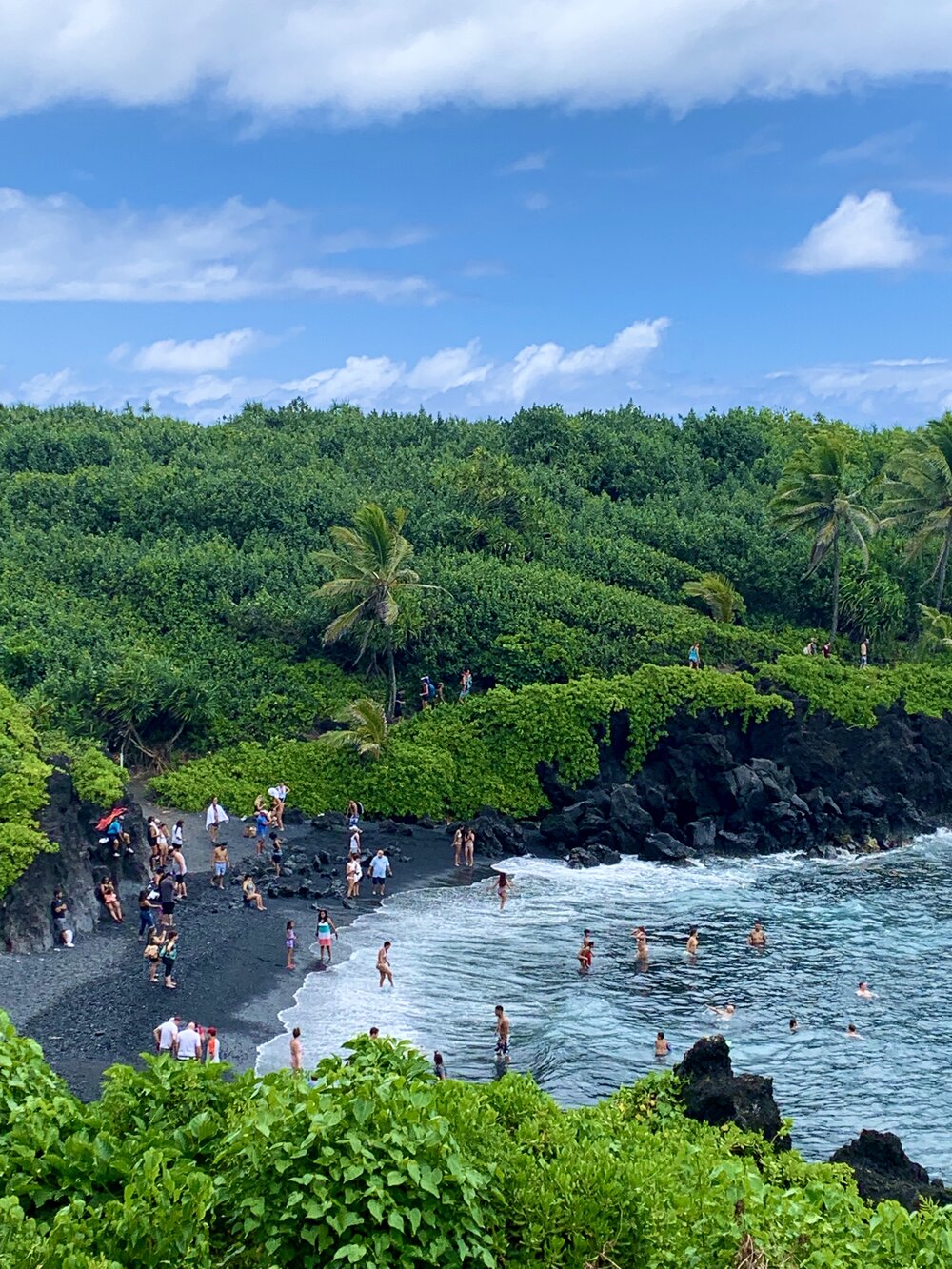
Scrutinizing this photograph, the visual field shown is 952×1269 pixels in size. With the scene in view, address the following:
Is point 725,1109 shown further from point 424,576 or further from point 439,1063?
point 424,576

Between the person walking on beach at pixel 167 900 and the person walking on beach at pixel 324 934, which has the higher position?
the person walking on beach at pixel 167 900

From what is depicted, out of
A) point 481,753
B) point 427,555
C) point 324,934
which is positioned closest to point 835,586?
point 427,555

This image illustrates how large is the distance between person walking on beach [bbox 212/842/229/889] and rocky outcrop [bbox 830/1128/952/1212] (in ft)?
59.5

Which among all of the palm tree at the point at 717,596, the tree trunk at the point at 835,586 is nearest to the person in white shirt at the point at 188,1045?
the palm tree at the point at 717,596

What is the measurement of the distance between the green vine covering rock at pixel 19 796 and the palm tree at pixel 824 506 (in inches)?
1124

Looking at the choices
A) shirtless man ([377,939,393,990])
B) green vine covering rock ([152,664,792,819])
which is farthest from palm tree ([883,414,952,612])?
shirtless man ([377,939,393,990])

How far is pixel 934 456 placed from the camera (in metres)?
50.5

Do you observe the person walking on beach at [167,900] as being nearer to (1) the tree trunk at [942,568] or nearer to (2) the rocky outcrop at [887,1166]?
(2) the rocky outcrop at [887,1166]

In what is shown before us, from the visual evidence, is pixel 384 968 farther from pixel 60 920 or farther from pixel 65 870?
pixel 65 870

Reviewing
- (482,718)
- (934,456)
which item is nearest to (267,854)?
(482,718)

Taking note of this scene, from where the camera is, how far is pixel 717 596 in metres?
51.3

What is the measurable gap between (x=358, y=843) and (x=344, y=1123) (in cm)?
2655

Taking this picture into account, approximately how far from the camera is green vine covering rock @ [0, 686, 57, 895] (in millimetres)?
28641

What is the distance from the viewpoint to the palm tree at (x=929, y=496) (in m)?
50.5
